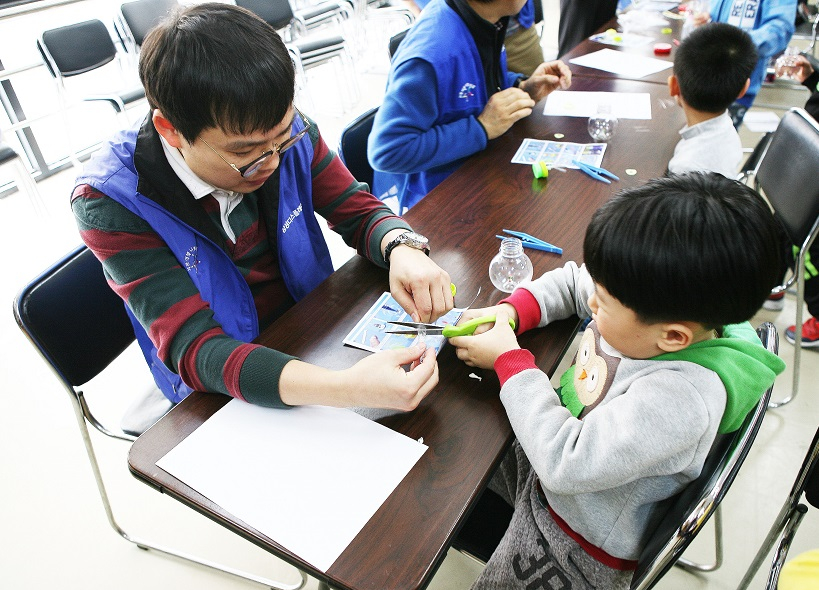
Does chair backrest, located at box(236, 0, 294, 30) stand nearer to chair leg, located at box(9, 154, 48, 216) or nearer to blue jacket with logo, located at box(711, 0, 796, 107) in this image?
chair leg, located at box(9, 154, 48, 216)

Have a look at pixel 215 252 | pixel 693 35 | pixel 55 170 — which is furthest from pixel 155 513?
pixel 55 170

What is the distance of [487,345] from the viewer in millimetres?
938

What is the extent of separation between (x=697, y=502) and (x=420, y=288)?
0.58 meters

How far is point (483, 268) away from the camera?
1.22 meters

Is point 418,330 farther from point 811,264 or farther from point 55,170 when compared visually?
point 55,170

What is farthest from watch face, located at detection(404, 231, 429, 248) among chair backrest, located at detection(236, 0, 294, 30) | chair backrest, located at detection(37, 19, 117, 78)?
chair backrest, located at detection(236, 0, 294, 30)

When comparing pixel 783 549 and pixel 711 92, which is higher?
pixel 711 92

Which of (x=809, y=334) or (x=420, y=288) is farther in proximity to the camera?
(x=809, y=334)

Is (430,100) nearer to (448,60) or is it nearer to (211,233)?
(448,60)

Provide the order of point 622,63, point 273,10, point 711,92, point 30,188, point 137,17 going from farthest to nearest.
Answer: point 273,10 → point 137,17 → point 30,188 → point 622,63 → point 711,92

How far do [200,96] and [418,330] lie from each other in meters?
0.54

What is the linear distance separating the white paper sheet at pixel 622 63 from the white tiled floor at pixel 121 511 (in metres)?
1.13

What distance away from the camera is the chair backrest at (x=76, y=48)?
3367 millimetres

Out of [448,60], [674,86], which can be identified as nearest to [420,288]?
[448,60]
